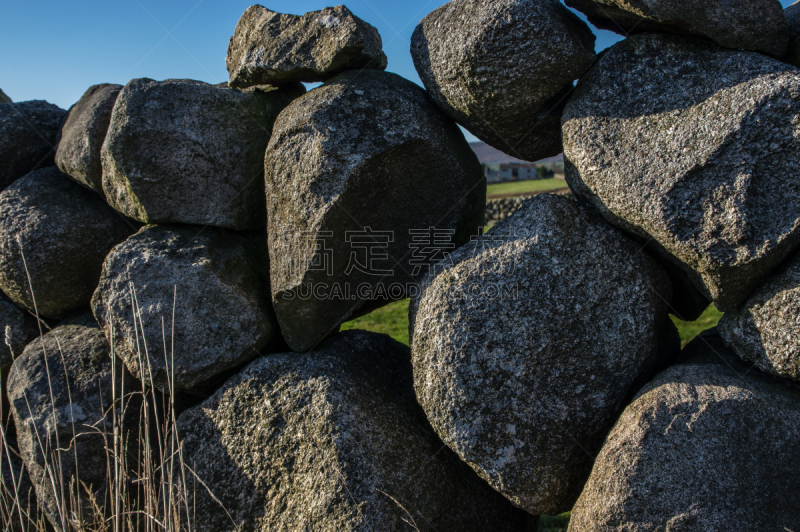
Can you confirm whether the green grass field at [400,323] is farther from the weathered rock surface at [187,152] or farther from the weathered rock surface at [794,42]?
the weathered rock surface at [794,42]

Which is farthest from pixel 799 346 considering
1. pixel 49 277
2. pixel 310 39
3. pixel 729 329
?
pixel 49 277

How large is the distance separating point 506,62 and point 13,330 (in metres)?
2.88

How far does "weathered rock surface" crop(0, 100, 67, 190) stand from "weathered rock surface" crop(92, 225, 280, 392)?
1078 mm

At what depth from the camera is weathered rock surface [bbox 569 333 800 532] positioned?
1556 millimetres

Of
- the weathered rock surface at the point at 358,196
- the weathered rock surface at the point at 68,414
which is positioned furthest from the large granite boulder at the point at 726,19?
the weathered rock surface at the point at 68,414

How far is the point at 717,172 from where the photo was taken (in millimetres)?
1655

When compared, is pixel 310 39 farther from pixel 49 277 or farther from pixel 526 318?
pixel 49 277

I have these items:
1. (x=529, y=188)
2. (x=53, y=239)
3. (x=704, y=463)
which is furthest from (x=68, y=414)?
(x=529, y=188)

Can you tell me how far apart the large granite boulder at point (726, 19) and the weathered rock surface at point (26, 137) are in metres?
3.08

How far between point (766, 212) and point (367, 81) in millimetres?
1573

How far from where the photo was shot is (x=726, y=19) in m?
1.72

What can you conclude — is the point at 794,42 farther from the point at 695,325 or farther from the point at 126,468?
the point at 695,325

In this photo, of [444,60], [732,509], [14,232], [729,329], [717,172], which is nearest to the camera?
[732,509]

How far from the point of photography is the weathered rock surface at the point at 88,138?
2613mm
